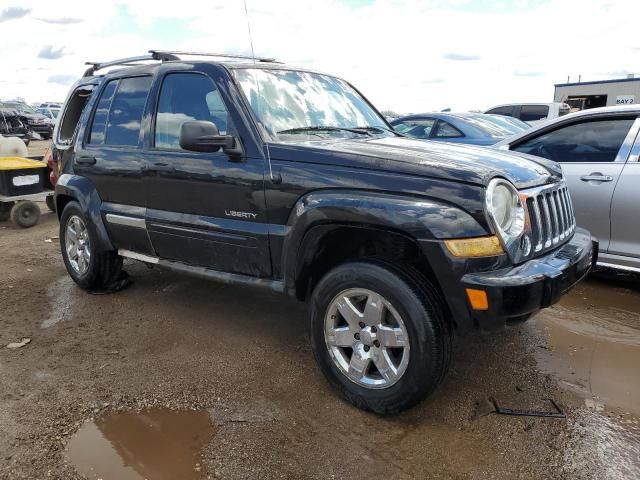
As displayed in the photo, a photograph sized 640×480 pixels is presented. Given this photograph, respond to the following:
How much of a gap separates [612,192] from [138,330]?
13.6 feet

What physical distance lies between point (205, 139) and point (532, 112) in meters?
13.8

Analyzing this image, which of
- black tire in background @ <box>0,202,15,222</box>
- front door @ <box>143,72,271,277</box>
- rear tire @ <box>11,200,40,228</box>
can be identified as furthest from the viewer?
black tire in background @ <box>0,202,15,222</box>

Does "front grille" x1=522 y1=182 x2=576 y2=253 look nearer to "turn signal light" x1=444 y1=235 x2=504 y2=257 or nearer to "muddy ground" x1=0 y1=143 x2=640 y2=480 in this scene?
"turn signal light" x1=444 y1=235 x2=504 y2=257

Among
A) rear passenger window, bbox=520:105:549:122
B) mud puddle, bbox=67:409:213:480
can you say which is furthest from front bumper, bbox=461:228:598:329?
rear passenger window, bbox=520:105:549:122

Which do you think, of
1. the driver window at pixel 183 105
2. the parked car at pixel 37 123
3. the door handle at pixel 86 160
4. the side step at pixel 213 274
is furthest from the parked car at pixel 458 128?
the parked car at pixel 37 123

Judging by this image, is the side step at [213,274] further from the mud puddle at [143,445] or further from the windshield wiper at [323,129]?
the windshield wiper at [323,129]

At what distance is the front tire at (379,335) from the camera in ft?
9.43

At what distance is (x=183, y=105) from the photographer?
4090 millimetres

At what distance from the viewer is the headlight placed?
2783 millimetres

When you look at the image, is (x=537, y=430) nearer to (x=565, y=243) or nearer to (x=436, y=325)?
(x=436, y=325)

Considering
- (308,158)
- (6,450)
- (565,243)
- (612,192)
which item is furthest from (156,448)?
(612,192)

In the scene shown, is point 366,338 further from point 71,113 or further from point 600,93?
point 600,93

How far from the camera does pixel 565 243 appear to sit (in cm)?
341

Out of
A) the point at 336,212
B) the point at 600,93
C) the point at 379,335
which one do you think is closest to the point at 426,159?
the point at 336,212
